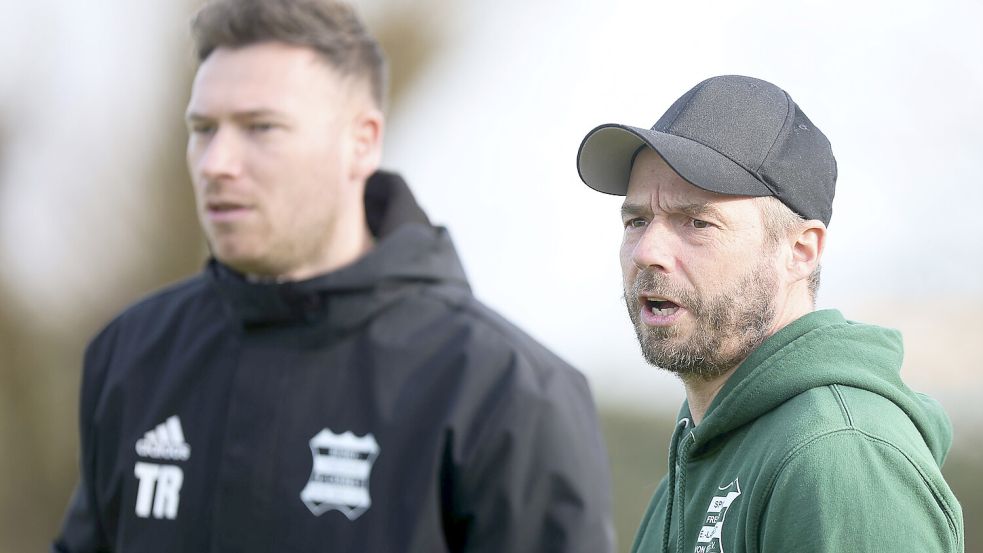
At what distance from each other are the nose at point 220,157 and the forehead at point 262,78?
6 centimetres

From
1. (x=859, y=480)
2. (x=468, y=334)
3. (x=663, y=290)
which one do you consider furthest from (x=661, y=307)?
(x=859, y=480)

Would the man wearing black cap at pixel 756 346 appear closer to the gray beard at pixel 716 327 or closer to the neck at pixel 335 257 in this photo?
the gray beard at pixel 716 327

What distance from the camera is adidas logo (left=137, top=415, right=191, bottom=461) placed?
7.56ft

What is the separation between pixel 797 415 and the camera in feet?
6.96

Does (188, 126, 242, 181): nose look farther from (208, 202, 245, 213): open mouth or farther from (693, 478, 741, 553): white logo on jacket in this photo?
(693, 478, 741, 553): white logo on jacket

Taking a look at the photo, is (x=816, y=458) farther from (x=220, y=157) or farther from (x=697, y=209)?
(x=220, y=157)

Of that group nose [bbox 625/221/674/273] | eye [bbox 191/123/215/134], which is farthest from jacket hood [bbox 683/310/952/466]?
eye [bbox 191/123/215/134]

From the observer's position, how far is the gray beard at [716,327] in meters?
2.40

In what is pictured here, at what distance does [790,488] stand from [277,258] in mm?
1027

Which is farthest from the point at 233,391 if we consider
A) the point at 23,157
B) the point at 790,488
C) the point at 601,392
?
the point at 23,157

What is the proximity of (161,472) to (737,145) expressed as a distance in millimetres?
1333

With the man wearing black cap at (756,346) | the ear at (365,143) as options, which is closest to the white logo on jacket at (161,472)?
the ear at (365,143)

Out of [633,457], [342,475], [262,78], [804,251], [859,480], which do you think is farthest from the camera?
[633,457]

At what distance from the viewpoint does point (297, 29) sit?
92.7 inches
